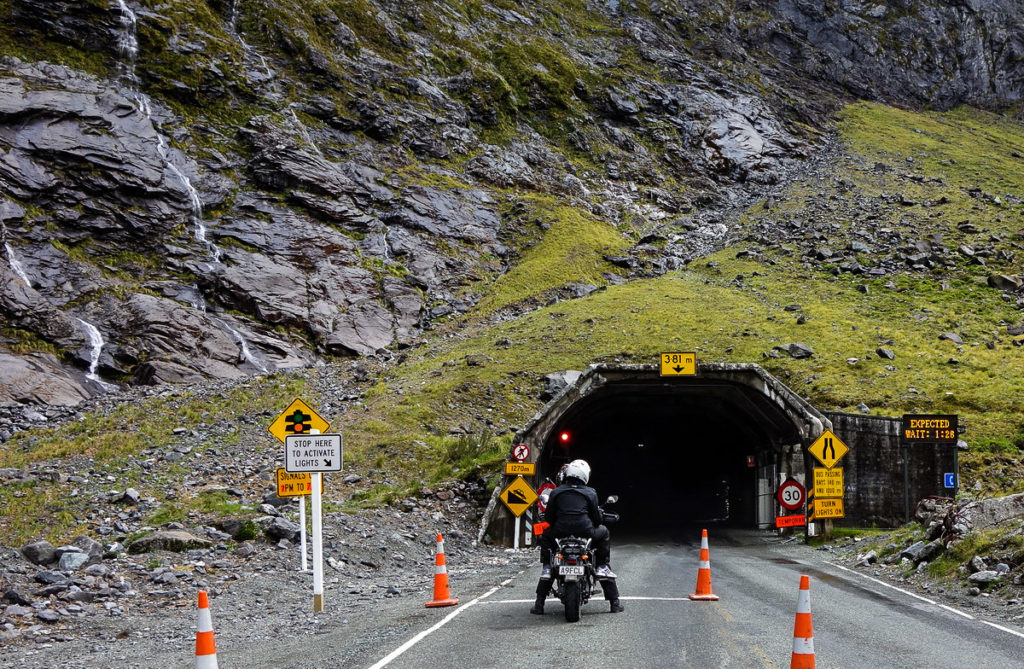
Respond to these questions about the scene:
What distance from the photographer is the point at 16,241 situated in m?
39.9

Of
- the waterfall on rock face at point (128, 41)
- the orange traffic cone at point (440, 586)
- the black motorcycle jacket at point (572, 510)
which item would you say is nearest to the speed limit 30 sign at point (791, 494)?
the orange traffic cone at point (440, 586)

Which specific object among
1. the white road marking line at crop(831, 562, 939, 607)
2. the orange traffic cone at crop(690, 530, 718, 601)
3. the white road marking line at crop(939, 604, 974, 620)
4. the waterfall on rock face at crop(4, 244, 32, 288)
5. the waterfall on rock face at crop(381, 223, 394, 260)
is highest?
the waterfall on rock face at crop(381, 223, 394, 260)

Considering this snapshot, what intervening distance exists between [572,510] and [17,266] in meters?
39.1

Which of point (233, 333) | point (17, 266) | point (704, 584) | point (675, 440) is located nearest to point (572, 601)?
point (704, 584)

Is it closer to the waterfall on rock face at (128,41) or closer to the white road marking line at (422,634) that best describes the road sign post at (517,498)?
the white road marking line at (422,634)

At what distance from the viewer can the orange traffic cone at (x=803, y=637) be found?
561 centimetres

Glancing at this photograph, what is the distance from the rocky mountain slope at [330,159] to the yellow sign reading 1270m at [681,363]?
67.3 ft

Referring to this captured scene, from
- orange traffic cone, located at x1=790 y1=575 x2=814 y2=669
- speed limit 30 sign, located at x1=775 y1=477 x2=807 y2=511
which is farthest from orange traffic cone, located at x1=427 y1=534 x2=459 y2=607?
speed limit 30 sign, located at x1=775 y1=477 x2=807 y2=511

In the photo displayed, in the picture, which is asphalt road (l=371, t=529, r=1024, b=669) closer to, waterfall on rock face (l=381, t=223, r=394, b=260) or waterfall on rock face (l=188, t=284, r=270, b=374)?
waterfall on rock face (l=188, t=284, r=270, b=374)

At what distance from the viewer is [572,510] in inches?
388

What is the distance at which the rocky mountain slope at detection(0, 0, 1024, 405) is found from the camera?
3956 cm

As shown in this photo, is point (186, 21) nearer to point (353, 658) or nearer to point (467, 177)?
point (467, 177)

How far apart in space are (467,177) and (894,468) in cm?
4592

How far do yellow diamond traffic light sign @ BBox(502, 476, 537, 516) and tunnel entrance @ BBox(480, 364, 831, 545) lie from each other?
1.47 ft
